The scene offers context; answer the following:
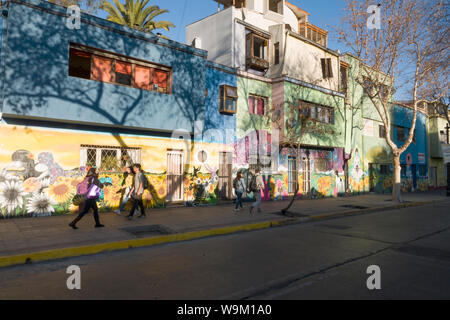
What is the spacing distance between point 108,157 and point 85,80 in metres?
2.97

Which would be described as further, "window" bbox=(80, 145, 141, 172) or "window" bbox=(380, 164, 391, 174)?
"window" bbox=(380, 164, 391, 174)

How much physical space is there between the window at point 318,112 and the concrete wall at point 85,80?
7277 mm

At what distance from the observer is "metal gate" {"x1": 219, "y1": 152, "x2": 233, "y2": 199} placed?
14.4m

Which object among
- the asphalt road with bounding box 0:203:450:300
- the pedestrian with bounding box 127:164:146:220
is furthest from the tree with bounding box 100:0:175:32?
the asphalt road with bounding box 0:203:450:300

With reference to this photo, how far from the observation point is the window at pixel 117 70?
1037cm

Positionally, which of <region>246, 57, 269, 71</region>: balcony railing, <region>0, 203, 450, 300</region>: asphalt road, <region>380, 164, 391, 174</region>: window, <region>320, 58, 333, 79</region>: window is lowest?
<region>0, 203, 450, 300</region>: asphalt road

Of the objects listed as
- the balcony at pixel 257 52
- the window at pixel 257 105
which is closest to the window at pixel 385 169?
the window at pixel 257 105

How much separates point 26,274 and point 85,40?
8.30 meters

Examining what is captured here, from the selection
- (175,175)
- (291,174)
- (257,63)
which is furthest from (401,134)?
(175,175)

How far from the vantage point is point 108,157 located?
36.8 feet

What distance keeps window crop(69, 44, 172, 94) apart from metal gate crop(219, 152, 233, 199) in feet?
14.4

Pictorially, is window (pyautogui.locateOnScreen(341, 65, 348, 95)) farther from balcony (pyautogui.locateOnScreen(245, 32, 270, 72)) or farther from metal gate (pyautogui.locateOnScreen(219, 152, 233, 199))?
metal gate (pyautogui.locateOnScreen(219, 152, 233, 199))

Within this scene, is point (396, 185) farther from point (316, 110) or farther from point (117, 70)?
point (117, 70)
